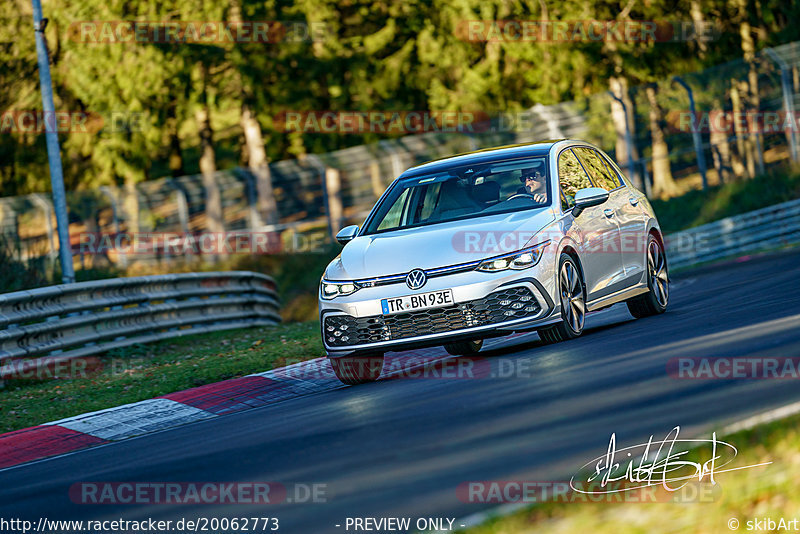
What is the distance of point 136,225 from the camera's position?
32062mm

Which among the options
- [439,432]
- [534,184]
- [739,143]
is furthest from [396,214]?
[739,143]

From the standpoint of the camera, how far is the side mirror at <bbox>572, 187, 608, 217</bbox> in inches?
420

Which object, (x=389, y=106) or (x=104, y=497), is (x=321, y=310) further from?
(x=389, y=106)

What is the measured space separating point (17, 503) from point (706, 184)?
27.4 metres

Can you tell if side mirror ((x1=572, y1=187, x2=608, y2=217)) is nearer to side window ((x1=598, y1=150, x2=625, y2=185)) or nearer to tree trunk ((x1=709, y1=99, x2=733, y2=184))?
side window ((x1=598, y1=150, x2=625, y2=185))

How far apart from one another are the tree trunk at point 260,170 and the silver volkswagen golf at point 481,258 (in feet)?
71.3

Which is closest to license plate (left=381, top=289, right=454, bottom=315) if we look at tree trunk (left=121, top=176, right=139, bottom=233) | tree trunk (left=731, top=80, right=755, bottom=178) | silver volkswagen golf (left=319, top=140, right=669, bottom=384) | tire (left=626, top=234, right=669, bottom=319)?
silver volkswagen golf (left=319, top=140, right=669, bottom=384)

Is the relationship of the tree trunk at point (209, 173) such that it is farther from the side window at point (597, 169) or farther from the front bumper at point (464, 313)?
the front bumper at point (464, 313)

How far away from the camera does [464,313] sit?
31.9 ft

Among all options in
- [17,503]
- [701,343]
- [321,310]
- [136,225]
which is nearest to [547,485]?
[17,503]

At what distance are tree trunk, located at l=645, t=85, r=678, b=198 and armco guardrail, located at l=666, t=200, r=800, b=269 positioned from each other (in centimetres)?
329

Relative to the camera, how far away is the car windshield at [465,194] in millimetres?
10836

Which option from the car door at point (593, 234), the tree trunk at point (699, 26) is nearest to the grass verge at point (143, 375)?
the car door at point (593, 234)

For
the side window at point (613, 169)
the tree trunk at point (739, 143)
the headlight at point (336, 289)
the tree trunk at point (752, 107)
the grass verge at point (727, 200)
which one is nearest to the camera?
the headlight at point (336, 289)
